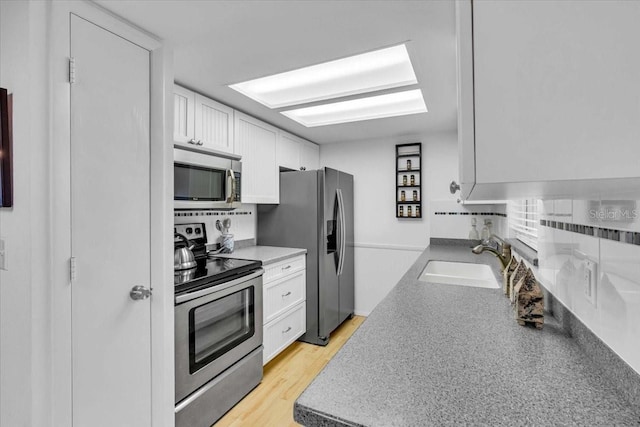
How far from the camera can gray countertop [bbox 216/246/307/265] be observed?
2504mm

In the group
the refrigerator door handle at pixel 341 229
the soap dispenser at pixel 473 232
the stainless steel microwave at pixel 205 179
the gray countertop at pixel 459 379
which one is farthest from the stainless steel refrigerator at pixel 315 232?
the gray countertop at pixel 459 379

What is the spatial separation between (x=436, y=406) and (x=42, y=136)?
1498mm

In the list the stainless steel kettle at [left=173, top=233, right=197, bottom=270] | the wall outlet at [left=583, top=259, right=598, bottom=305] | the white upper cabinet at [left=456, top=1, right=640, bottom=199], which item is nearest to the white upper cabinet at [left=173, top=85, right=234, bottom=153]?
the stainless steel kettle at [left=173, top=233, right=197, bottom=270]

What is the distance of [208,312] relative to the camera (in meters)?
1.87

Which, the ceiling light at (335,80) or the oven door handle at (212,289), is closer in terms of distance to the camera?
the oven door handle at (212,289)

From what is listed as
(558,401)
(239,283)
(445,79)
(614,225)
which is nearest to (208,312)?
(239,283)

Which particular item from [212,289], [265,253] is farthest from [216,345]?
[265,253]

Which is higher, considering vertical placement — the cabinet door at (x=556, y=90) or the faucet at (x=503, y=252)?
the cabinet door at (x=556, y=90)

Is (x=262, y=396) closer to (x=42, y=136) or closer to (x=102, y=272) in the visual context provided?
(x=102, y=272)

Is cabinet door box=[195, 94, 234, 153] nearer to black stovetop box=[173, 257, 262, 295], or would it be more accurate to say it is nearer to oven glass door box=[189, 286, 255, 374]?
black stovetop box=[173, 257, 262, 295]

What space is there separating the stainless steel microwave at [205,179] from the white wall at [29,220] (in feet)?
2.66

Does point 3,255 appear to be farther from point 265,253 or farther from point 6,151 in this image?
point 265,253

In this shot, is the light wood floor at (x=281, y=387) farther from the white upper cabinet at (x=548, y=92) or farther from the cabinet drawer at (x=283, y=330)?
the white upper cabinet at (x=548, y=92)

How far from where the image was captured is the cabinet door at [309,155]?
12.1 ft
